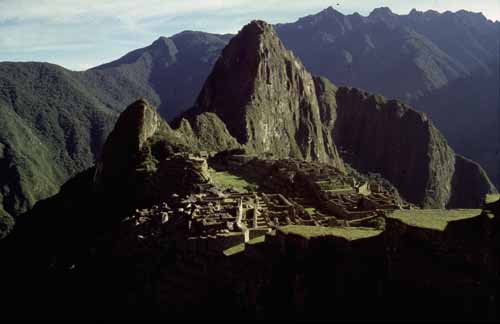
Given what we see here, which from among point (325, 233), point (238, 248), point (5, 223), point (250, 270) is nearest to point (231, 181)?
point (238, 248)

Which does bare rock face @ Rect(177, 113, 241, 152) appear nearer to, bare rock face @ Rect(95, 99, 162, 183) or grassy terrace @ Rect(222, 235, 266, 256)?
bare rock face @ Rect(95, 99, 162, 183)

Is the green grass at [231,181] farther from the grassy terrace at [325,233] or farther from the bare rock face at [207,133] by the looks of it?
the bare rock face at [207,133]

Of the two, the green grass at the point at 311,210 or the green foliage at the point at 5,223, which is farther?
the green foliage at the point at 5,223

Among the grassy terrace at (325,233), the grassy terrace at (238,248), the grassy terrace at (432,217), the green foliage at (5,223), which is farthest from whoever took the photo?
the green foliage at (5,223)

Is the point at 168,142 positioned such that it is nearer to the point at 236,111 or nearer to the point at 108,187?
the point at 108,187

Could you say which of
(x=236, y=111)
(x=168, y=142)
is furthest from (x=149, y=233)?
(x=236, y=111)

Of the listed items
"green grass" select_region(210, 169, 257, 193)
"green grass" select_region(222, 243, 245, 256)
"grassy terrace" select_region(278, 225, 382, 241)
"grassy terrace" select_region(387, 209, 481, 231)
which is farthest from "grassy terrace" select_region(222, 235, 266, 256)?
"green grass" select_region(210, 169, 257, 193)

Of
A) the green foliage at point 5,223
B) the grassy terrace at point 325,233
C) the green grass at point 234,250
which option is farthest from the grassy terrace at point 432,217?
the green foliage at point 5,223

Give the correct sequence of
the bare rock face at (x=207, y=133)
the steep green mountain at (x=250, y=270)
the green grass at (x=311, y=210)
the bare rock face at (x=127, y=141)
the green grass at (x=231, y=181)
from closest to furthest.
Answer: the steep green mountain at (x=250, y=270)
the green grass at (x=311, y=210)
the green grass at (x=231, y=181)
the bare rock face at (x=127, y=141)
the bare rock face at (x=207, y=133)
